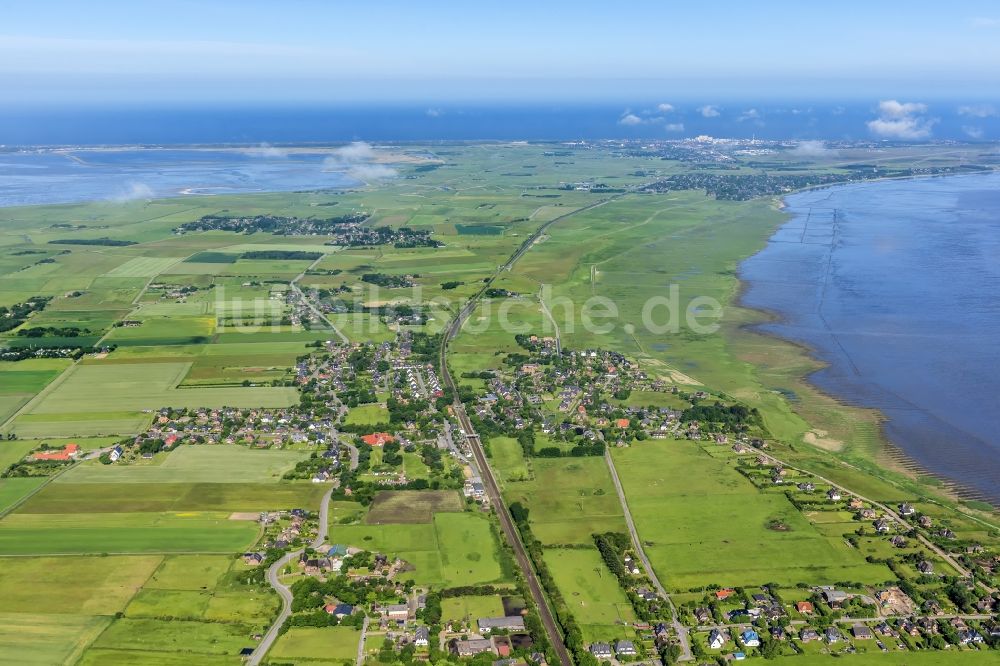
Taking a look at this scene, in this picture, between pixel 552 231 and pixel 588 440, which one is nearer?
pixel 588 440

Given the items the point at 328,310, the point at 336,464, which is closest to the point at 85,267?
the point at 328,310

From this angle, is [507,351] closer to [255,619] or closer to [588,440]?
[588,440]

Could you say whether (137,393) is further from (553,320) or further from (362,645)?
(553,320)

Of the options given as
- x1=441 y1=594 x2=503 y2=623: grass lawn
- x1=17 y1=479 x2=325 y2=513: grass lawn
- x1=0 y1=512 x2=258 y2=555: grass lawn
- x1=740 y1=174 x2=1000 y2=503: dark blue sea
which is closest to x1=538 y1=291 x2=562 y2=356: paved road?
x1=740 y1=174 x2=1000 y2=503: dark blue sea

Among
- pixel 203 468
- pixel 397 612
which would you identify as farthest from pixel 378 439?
pixel 397 612

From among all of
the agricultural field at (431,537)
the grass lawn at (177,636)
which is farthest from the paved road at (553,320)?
the grass lawn at (177,636)
